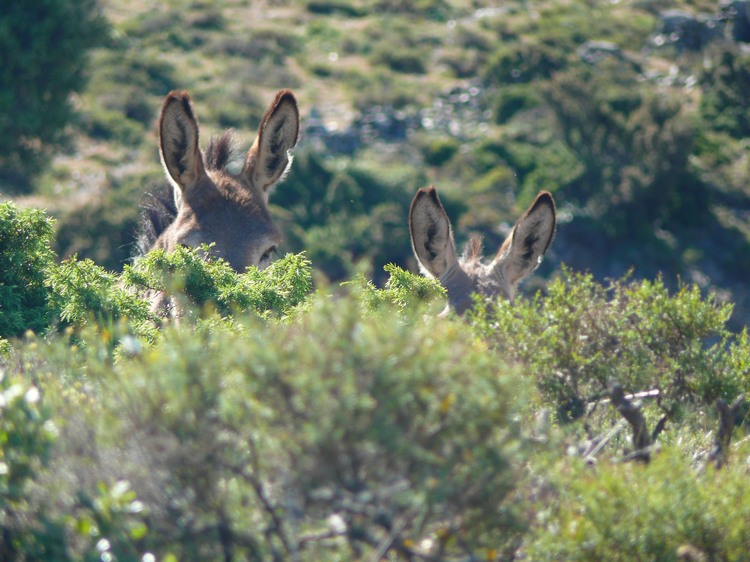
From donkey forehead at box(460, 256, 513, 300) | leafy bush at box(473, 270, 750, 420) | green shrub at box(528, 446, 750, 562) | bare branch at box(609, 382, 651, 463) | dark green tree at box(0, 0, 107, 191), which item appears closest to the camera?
green shrub at box(528, 446, 750, 562)

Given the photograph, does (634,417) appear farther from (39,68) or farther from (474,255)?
(39,68)

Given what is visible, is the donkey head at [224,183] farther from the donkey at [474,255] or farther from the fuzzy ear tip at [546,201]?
the fuzzy ear tip at [546,201]

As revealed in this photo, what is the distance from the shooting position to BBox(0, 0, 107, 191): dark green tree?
94.2ft

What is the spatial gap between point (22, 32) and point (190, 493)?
28.9 m

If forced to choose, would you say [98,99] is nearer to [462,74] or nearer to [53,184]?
[53,184]

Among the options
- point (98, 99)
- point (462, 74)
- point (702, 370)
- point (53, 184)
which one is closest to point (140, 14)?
point (98, 99)

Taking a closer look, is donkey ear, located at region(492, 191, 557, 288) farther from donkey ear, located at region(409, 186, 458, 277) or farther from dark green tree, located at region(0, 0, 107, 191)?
dark green tree, located at region(0, 0, 107, 191)

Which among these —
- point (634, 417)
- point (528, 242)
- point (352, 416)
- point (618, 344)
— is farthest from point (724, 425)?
point (528, 242)

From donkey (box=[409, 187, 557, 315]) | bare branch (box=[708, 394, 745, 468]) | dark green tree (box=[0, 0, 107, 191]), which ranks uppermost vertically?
bare branch (box=[708, 394, 745, 468])

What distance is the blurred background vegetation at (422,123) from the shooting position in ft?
101

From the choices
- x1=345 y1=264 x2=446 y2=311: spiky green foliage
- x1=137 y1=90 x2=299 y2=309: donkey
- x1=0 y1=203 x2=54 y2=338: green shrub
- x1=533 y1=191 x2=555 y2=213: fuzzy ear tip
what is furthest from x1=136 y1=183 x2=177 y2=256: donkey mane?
x1=533 y1=191 x2=555 y2=213: fuzzy ear tip

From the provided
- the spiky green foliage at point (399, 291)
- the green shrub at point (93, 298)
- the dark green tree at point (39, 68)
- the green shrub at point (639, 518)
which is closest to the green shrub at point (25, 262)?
the green shrub at point (93, 298)

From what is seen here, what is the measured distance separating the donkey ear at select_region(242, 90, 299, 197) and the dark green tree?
2385 centimetres

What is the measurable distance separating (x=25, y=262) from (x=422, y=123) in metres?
39.1
